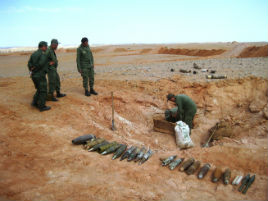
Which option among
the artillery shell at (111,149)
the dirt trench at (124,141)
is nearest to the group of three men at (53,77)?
the dirt trench at (124,141)

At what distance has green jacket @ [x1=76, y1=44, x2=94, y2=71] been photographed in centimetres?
707

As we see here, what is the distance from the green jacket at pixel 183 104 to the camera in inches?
240

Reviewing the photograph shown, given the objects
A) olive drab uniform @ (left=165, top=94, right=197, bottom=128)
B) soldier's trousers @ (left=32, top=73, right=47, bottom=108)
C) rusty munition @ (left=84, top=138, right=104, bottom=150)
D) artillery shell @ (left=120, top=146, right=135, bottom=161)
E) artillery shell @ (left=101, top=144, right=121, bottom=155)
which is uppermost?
soldier's trousers @ (left=32, top=73, right=47, bottom=108)

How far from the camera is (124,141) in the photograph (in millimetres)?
5480

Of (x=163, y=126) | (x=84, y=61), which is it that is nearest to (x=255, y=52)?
(x=163, y=126)

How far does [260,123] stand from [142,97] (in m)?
3.98

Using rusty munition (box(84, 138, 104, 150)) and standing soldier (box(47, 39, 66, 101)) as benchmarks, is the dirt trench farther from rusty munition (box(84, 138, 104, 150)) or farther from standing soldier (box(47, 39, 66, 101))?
standing soldier (box(47, 39, 66, 101))

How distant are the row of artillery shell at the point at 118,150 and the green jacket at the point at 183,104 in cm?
185

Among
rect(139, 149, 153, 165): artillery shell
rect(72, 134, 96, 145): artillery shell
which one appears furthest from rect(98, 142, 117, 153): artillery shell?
rect(139, 149, 153, 165): artillery shell

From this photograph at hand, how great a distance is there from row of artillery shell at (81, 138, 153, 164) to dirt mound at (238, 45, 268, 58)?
46.8 feet

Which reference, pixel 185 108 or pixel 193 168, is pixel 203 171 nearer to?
pixel 193 168

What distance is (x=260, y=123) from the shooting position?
6555mm

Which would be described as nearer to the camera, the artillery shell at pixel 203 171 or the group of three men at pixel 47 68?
the artillery shell at pixel 203 171

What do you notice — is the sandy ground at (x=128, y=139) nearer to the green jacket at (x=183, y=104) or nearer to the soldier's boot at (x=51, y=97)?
the soldier's boot at (x=51, y=97)
